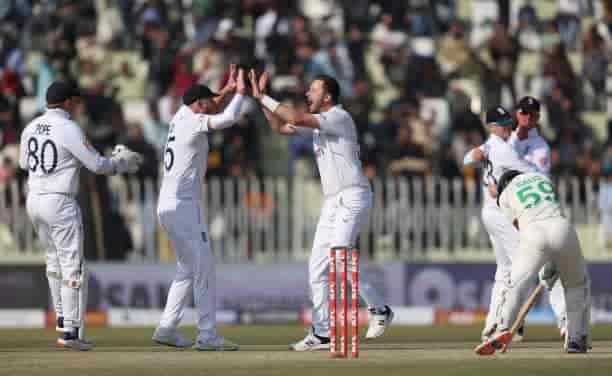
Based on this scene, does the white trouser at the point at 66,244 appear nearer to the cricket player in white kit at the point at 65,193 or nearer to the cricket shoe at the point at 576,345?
the cricket player in white kit at the point at 65,193

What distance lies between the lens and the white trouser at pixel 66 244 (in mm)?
Result: 16938

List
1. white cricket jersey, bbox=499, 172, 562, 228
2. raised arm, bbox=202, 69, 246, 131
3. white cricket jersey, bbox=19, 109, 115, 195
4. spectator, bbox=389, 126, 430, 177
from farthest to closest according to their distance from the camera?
spectator, bbox=389, 126, 430, 177 → white cricket jersey, bbox=19, 109, 115, 195 → raised arm, bbox=202, 69, 246, 131 → white cricket jersey, bbox=499, 172, 562, 228

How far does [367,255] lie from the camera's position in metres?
26.2

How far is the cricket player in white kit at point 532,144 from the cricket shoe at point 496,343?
2956 millimetres

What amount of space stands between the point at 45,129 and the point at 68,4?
1300 centimetres

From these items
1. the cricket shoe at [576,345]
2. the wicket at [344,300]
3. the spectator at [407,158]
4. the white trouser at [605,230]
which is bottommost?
the cricket shoe at [576,345]

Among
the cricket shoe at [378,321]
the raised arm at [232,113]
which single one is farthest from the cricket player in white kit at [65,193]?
the cricket shoe at [378,321]

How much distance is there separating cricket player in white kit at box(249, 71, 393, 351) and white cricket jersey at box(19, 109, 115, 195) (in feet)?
5.74

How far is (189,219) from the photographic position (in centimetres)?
1695

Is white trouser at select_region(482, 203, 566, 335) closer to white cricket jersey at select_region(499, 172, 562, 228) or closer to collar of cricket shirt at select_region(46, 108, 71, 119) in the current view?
white cricket jersey at select_region(499, 172, 562, 228)

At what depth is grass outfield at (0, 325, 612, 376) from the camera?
1405 centimetres

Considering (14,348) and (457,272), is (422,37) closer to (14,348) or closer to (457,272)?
(457,272)

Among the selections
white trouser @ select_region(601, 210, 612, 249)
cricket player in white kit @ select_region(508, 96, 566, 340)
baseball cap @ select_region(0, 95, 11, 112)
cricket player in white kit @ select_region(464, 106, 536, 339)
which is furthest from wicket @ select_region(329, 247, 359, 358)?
baseball cap @ select_region(0, 95, 11, 112)

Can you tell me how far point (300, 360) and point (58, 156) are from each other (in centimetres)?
348
